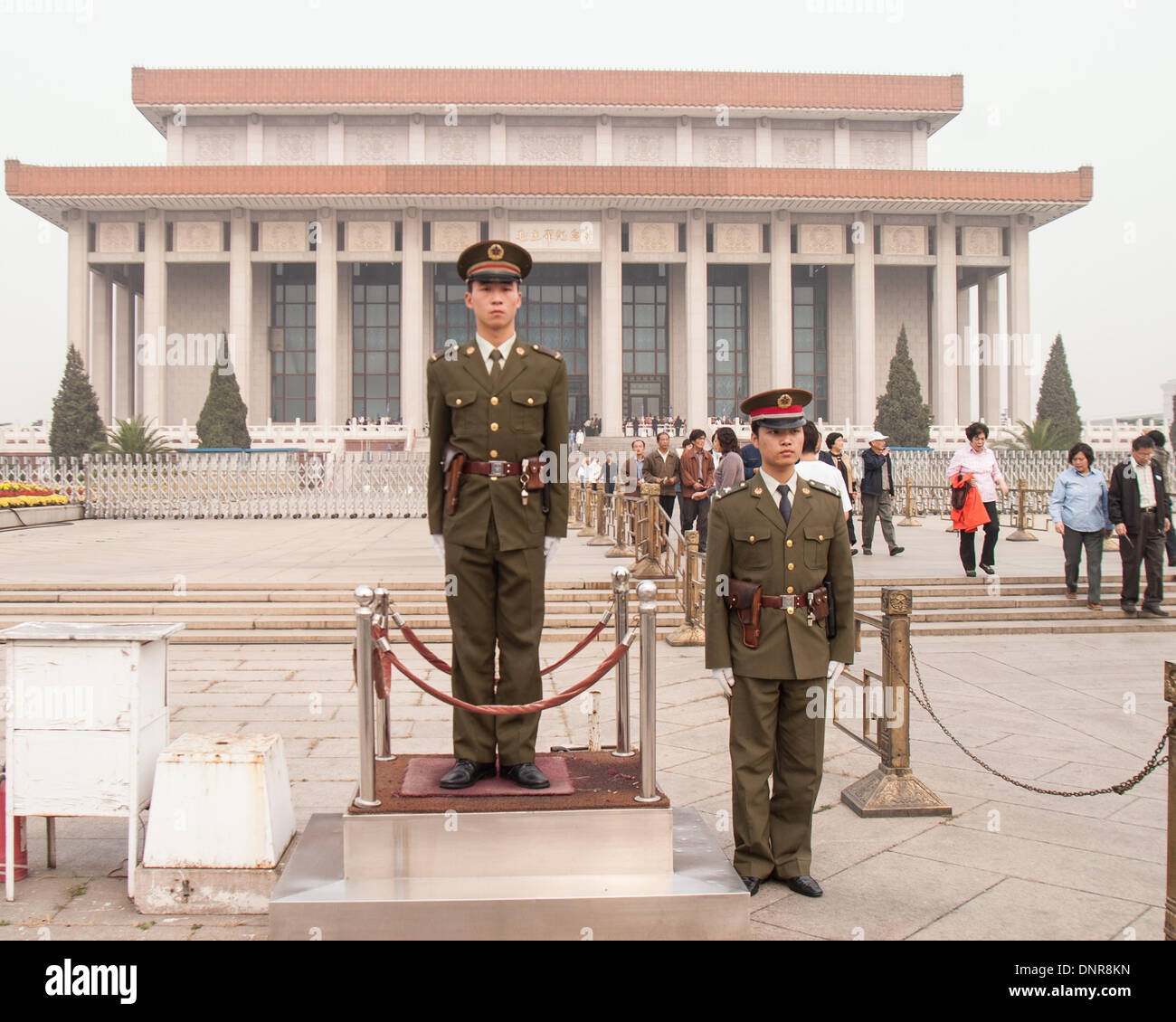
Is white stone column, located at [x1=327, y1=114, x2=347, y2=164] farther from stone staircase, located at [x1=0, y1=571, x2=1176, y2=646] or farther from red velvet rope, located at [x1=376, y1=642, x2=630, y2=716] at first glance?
red velvet rope, located at [x1=376, y1=642, x2=630, y2=716]

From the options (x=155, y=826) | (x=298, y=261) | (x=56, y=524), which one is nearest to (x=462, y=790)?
(x=155, y=826)

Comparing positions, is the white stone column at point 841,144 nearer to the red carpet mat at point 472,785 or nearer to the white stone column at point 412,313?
the white stone column at point 412,313

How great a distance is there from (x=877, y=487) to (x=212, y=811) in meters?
10.3

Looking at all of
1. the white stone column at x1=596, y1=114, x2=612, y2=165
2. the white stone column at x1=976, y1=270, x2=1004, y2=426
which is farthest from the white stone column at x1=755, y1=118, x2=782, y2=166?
the white stone column at x1=976, y1=270, x2=1004, y2=426

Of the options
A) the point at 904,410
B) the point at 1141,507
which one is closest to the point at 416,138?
the point at 904,410

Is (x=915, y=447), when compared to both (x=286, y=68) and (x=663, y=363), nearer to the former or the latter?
(x=663, y=363)

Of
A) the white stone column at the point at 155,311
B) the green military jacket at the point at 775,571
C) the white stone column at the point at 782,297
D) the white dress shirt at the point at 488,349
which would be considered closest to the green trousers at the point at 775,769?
the green military jacket at the point at 775,571

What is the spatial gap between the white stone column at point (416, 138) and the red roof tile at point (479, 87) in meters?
1.17

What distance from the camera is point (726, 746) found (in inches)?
227

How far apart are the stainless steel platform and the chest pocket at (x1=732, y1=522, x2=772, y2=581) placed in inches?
40.3

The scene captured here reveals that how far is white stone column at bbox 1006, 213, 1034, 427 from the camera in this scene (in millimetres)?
40844

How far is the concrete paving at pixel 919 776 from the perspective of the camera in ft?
11.3

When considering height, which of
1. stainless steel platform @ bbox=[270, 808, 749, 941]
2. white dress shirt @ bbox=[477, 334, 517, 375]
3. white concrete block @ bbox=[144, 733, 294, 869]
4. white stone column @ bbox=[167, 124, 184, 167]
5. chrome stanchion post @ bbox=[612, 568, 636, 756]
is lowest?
stainless steel platform @ bbox=[270, 808, 749, 941]

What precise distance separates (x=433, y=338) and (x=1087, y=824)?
139 feet
